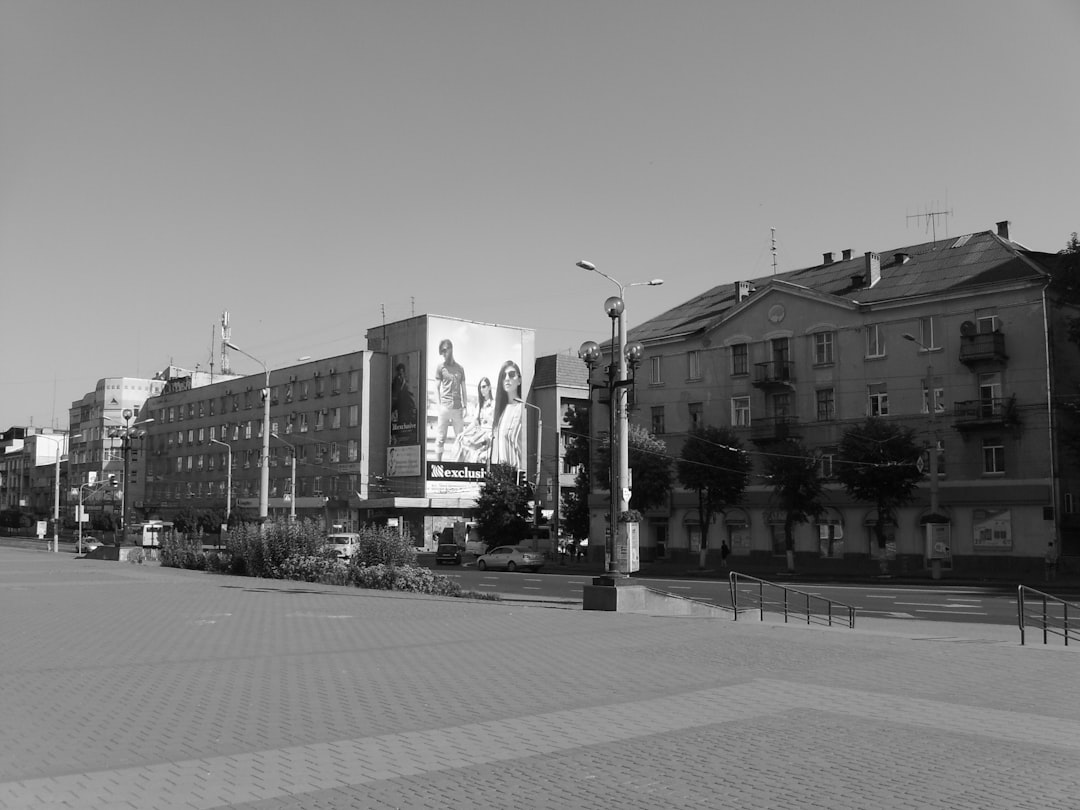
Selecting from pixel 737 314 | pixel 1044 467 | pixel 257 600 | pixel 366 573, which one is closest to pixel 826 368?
pixel 737 314

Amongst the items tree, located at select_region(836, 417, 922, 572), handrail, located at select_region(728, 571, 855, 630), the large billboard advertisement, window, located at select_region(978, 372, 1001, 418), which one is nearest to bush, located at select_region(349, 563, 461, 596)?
handrail, located at select_region(728, 571, 855, 630)

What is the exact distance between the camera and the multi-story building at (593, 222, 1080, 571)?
1745 inches

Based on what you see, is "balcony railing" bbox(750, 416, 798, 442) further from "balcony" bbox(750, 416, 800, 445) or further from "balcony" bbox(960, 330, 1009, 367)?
"balcony" bbox(960, 330, 1009, 367)

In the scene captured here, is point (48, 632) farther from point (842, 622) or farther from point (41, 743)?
point (842, 622)

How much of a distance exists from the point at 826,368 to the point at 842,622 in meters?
30.4

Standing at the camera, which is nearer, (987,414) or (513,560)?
(987,414)

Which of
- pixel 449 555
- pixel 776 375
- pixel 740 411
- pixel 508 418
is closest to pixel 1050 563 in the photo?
pixel 776 375

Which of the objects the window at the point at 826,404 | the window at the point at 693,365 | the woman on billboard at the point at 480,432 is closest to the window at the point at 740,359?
the window at the point at 693,365

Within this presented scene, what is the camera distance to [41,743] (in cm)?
841

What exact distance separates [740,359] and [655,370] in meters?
5.90

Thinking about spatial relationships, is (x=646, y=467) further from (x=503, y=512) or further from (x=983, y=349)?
(x=983, y=349)

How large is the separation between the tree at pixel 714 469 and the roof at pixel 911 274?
7.55 metres

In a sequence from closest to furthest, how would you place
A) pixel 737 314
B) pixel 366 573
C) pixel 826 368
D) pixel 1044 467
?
pixel 366 573 → pixel 1044 467 → pixel 826 368 → pixel 737 314

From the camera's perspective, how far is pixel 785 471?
48.4 meters
